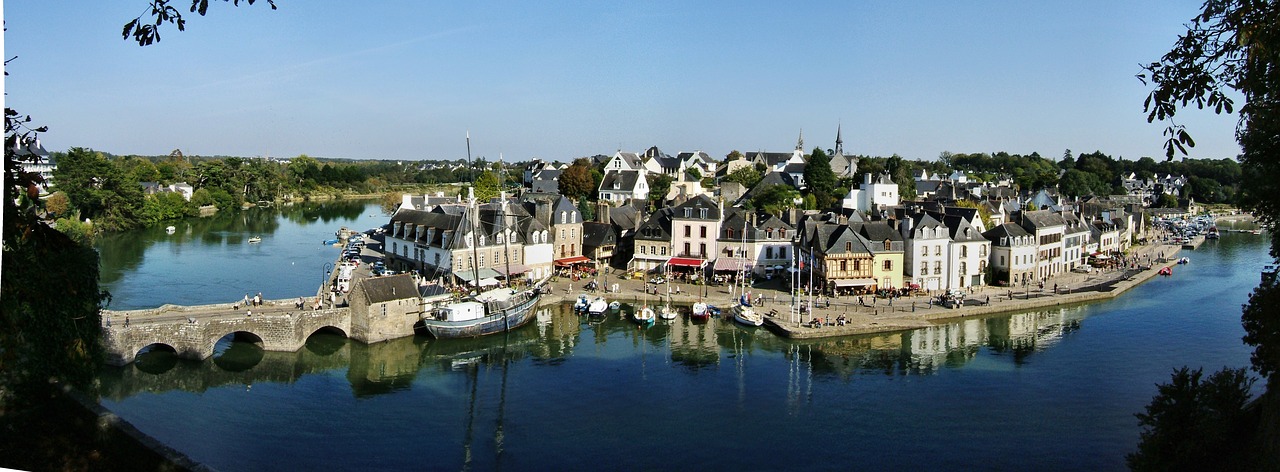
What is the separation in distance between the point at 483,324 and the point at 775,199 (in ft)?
71.8

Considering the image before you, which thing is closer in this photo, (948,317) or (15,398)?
(15,398)

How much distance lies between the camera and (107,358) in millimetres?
16875

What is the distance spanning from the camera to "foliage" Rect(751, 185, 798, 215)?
38481 mm

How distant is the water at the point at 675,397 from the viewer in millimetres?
13156

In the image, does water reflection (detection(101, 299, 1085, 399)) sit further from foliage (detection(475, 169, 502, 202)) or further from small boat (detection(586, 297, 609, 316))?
foliage (detection(475, 169, 502, 202))

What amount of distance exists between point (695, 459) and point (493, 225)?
16405 mm

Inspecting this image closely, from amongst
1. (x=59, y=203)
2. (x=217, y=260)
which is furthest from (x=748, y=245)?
(x=59, y=203)

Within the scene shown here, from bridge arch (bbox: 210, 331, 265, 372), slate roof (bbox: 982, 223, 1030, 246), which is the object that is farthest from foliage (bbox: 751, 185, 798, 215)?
bridge arch (bbox: 210, 331, 265, 372)

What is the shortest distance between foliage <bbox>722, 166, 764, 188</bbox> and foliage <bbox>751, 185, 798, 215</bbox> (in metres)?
6.62

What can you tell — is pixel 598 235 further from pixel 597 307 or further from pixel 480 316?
pixel 480 316

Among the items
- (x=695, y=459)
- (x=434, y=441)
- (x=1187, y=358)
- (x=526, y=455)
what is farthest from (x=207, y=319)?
(x=1187, y=358)

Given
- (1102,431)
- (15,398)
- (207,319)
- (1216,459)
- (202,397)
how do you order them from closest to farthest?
(1216,459)
(15,398)
(1102,431)
(202,397)
(207,319)

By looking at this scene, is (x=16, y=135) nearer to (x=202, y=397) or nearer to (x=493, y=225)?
(x=202, y=397)

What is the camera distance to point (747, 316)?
22781 millimetres
